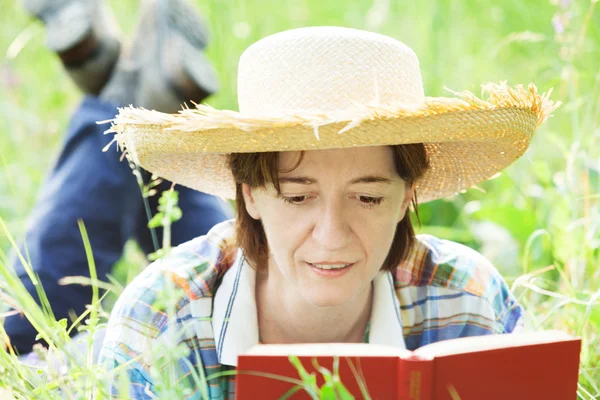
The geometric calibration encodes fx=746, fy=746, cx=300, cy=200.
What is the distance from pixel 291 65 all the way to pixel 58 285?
1.51 meters

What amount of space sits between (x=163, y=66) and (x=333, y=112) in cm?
182

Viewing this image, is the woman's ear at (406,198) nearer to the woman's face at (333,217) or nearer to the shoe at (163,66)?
the woman's face at (333,217)

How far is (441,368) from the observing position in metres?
1.22

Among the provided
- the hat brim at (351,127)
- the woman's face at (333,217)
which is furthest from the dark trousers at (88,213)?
the woman's face at (333,217)

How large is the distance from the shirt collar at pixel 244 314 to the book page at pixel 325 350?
61 cm

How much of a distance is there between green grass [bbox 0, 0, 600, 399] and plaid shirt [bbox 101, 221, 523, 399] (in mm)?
205

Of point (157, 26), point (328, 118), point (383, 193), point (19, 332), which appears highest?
point (157, 26)

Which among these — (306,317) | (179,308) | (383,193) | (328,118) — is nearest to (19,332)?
(179,308)

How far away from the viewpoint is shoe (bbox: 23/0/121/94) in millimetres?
3014

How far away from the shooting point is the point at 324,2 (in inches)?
176

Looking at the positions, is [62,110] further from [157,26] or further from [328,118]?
[328,118]

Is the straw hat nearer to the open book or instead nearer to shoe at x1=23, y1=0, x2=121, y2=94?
the open book

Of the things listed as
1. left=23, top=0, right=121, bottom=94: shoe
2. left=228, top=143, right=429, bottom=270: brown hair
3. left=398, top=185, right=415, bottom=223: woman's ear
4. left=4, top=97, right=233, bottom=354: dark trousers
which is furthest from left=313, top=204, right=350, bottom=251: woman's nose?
left=23, top=0, right=121, bottom=94: shoe

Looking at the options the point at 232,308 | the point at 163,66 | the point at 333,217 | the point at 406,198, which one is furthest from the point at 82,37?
the point at 333,217
